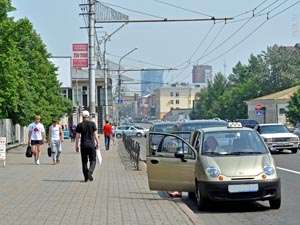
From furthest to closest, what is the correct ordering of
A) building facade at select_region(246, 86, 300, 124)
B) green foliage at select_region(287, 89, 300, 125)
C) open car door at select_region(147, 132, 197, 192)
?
building facade at select_region(246, 86, 300, 124), green foliage at select_region(287, 89, 300, 125), open car door at select_region(147, 132, 197, 192)

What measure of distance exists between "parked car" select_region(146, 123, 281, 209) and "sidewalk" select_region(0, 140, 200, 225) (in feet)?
1.78

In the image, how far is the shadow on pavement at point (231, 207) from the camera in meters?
15.1

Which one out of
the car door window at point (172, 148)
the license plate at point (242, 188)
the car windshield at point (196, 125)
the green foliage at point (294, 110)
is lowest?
the license plate at point (242, 188)

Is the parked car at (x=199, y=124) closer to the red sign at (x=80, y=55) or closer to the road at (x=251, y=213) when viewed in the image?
the road at (x=251, y=213)

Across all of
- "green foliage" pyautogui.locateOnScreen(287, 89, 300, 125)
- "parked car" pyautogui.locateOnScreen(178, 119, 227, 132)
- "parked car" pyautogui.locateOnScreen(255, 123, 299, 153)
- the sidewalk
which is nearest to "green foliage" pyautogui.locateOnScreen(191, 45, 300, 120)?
"green foliage" pyautogui.locateOnScreen(287, 89, 300, 125)

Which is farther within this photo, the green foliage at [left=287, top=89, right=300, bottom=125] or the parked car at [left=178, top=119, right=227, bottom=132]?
the green foliage at [left=287, top=89, right=300, bottom=125]

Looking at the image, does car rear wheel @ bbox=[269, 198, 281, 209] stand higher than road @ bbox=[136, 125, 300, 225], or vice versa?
car rear wheel @ bbox=[269, 198, 281, 209]

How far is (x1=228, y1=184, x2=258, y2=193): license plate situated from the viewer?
1451 centimetres

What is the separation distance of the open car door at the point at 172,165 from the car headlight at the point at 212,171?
699 mm

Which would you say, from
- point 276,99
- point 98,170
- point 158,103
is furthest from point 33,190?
point 158,103

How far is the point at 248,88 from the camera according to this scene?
138875 mm

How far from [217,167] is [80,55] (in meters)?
24.3

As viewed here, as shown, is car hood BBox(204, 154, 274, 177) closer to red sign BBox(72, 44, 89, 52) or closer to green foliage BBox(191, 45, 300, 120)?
red sign BBox(72, 44, 89, 52)

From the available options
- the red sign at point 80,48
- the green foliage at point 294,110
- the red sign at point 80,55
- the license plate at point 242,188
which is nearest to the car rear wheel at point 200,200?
the license plate at point 242,188
